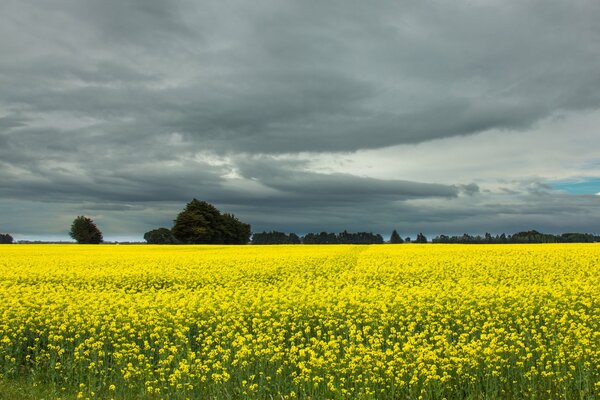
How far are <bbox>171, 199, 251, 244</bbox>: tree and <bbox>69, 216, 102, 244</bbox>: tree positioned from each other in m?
24.3

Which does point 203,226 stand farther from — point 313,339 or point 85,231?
point 313,339

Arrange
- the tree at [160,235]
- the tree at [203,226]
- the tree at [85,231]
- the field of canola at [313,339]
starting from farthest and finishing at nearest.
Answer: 1. the tree at [160,235]
2. the tree at [85,231]
3. the tree at [203,226]
4. the field of canola at [313,339]

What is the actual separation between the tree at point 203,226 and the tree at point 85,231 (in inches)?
955

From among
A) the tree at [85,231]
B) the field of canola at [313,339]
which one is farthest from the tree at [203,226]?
the field of canola at [313,339]

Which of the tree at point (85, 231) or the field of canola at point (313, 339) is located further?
the tree at point (85, 231)

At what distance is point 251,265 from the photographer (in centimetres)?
3031

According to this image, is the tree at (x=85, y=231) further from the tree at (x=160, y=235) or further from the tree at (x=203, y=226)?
the tree at (x=203, y=226)

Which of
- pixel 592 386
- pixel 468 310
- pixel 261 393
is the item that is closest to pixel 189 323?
pixel 261 393

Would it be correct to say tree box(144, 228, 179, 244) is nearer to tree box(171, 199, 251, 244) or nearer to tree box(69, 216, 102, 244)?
tree box(69, 216, 102, 244)

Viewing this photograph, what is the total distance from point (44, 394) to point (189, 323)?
14.1 feet

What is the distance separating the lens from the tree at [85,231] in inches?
4277

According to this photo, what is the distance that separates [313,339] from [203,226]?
283 feet

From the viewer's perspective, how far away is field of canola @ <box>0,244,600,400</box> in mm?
10141

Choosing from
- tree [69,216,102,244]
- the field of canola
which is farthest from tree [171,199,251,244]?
the field of canola
